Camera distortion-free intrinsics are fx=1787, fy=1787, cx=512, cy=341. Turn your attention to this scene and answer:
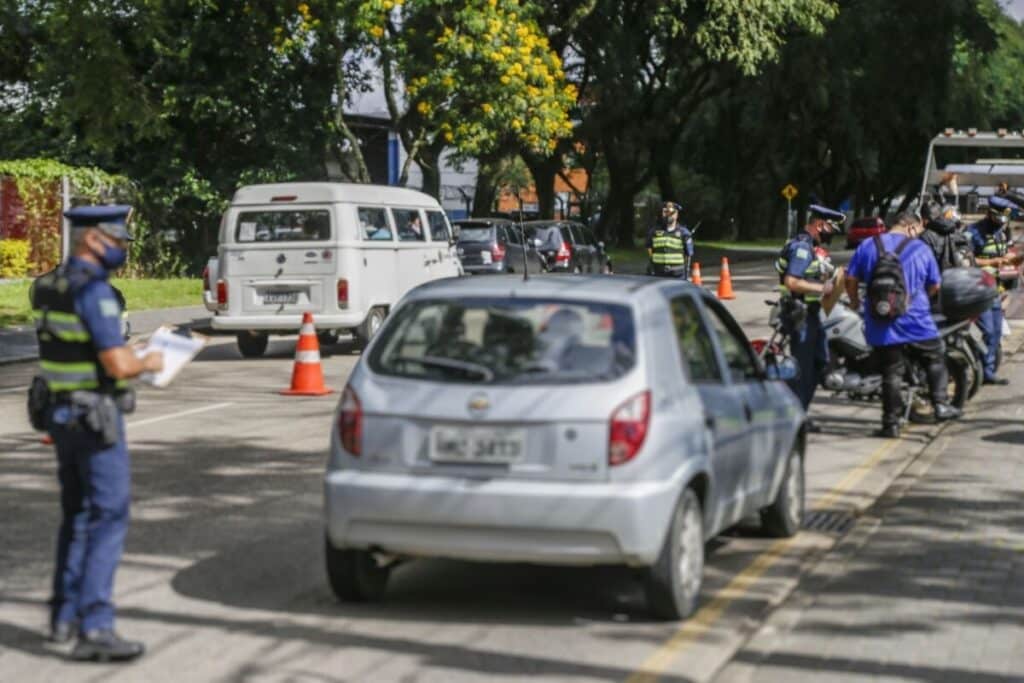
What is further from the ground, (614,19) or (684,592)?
(614,19)

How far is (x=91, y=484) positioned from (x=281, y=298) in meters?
14.4

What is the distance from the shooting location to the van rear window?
20984mm

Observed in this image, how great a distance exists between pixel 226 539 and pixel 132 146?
27.7 meters

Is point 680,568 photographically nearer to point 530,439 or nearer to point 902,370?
point 530,439

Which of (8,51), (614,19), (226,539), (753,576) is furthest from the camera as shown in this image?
(614,19)

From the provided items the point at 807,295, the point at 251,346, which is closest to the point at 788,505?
the point at 807,295

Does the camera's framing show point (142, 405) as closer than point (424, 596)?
No

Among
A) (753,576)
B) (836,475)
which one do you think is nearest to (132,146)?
(836,475)

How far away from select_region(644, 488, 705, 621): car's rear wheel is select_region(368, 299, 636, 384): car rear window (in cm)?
68

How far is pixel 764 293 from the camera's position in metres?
34.4

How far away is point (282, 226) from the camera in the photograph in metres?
21.0

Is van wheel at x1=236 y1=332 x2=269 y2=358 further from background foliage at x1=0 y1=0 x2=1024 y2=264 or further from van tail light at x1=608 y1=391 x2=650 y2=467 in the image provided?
van tail light at x1=608 y1=391 x2=650 y2=467

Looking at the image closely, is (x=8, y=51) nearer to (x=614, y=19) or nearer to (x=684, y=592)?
(x=614, y=19)

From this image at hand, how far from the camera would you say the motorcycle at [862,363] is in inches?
565
